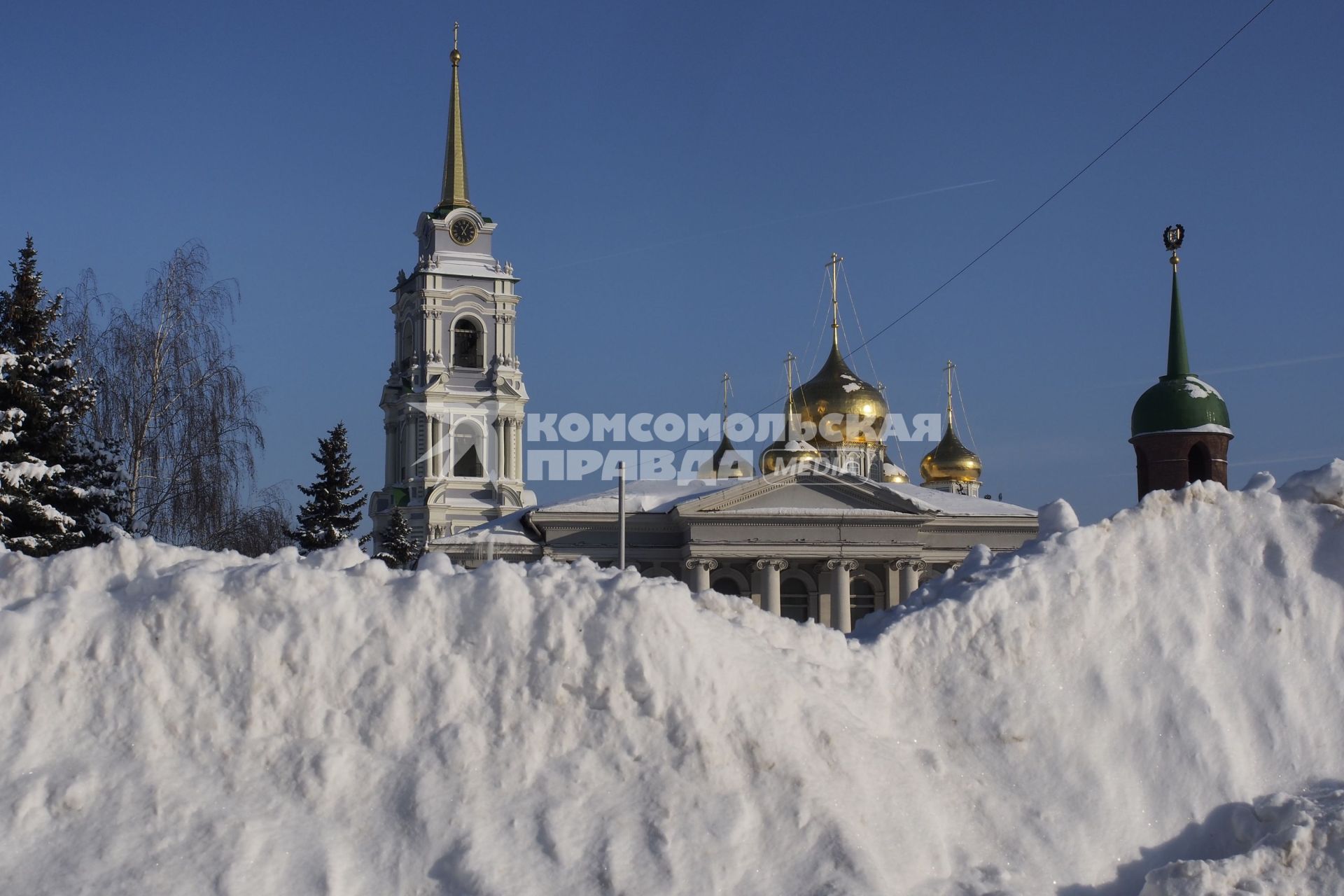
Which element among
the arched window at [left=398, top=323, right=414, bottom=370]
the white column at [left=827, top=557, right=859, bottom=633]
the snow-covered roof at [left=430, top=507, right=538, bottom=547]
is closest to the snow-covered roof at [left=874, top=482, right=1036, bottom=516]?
the white column at [left=827, top=557, right=859, bottom=633]

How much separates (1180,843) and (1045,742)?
2.66 feet

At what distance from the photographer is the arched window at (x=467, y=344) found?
56.2 metres

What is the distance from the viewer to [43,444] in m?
20.4

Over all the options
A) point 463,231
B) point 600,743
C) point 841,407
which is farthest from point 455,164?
point 600,743

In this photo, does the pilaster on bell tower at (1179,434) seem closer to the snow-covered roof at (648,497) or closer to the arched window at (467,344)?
the snow-covered roof at (648,497)

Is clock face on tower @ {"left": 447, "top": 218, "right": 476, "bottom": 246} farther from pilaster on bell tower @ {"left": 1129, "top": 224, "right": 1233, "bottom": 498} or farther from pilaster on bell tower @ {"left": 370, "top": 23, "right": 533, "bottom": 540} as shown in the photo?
pilaster on bell tower @ {"left": 1129, "top": 224, "right": 1233, "bottom": 498}

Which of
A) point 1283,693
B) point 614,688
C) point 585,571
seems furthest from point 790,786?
point 1283,693

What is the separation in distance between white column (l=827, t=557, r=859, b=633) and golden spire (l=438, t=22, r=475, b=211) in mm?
24778

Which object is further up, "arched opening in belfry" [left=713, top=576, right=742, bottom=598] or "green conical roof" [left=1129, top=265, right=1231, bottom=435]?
"green conical roof" [left=1129, top=265, right=1231, bottom=435]

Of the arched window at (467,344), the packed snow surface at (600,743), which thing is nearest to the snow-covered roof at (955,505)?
the arched window at (467,344)

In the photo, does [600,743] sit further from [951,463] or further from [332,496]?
[951,463]

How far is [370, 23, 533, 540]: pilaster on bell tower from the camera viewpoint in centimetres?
5441

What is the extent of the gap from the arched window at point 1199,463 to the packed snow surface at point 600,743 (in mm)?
31980

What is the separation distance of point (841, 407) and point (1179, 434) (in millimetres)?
15122
